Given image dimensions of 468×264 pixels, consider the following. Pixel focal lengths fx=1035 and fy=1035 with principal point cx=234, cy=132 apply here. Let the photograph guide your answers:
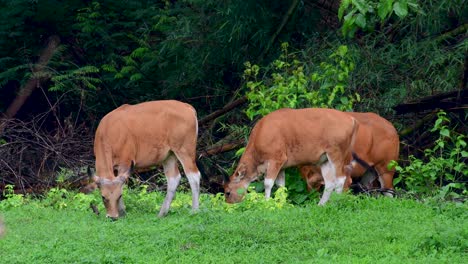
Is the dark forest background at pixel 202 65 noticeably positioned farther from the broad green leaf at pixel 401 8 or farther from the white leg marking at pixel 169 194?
the broad green leaf at pixel 401 8

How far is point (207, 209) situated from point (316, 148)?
232 centimetres

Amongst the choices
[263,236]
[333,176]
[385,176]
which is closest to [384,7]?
[263,236]

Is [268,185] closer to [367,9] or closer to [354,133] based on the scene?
[354,133]

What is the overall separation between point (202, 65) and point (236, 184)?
5477 millimetres

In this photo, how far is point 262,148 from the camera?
15078mm

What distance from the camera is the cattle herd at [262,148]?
1380 cm

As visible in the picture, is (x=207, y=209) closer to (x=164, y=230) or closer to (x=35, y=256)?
(x=164, y=230)

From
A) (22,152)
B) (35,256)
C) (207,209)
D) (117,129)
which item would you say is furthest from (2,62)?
(35,256)

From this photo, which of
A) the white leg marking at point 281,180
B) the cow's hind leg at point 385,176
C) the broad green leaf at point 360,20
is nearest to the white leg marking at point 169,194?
the white leg marking at point 281,180

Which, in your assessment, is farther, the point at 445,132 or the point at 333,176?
the point at 333,176

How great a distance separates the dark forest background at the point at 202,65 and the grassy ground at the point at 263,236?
311 cm

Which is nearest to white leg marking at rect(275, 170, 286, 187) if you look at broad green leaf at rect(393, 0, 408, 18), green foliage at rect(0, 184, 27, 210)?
green foliage at rect(0, 184, 27, 210)

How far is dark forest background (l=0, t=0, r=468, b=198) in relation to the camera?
16.8 metres

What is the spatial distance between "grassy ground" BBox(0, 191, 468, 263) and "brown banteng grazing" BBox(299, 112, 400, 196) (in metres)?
2.39
